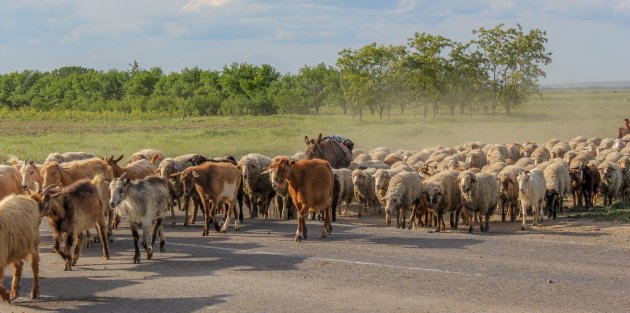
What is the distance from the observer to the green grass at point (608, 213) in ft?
66.0

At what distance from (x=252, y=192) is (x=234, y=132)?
34763 millimetres

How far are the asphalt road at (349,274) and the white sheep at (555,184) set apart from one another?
11.5 feet

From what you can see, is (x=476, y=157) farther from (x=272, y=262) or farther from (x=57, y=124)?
(x=57, y=124)

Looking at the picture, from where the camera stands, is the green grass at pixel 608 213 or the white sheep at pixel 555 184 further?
the white sheep at pixel 555 184

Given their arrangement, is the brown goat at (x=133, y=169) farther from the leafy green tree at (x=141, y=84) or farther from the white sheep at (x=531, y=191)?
the leafy green tree at (x=141, y=84)

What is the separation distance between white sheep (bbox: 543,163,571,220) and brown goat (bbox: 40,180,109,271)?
Answer: 12.7 m

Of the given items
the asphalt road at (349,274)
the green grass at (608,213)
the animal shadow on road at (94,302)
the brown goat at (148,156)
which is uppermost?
the brown goat at (148,156)

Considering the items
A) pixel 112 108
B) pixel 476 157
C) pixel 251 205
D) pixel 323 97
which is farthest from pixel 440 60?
pixel 251 205

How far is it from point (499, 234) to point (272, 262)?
6.44 meters

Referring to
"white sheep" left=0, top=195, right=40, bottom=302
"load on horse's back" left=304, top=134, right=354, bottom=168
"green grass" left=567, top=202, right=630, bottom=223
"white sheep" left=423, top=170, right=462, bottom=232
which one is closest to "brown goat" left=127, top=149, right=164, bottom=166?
"load on horse's back" left=304, top=134, right=354, bottom=168

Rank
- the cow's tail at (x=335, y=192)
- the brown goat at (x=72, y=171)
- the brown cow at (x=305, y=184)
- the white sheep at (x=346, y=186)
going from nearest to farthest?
the brown cow at (x=305, y=184), the brown goat at (x=72, y=171), the cow's tail at (x=335, y=192), the white sheep at (x=346, y=186)

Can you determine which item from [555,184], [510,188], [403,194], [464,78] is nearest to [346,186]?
[403,194]

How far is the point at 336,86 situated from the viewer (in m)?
102

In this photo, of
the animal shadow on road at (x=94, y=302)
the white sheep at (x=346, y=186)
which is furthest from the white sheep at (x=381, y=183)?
the animal shadow on road at (x=94, y=302)
